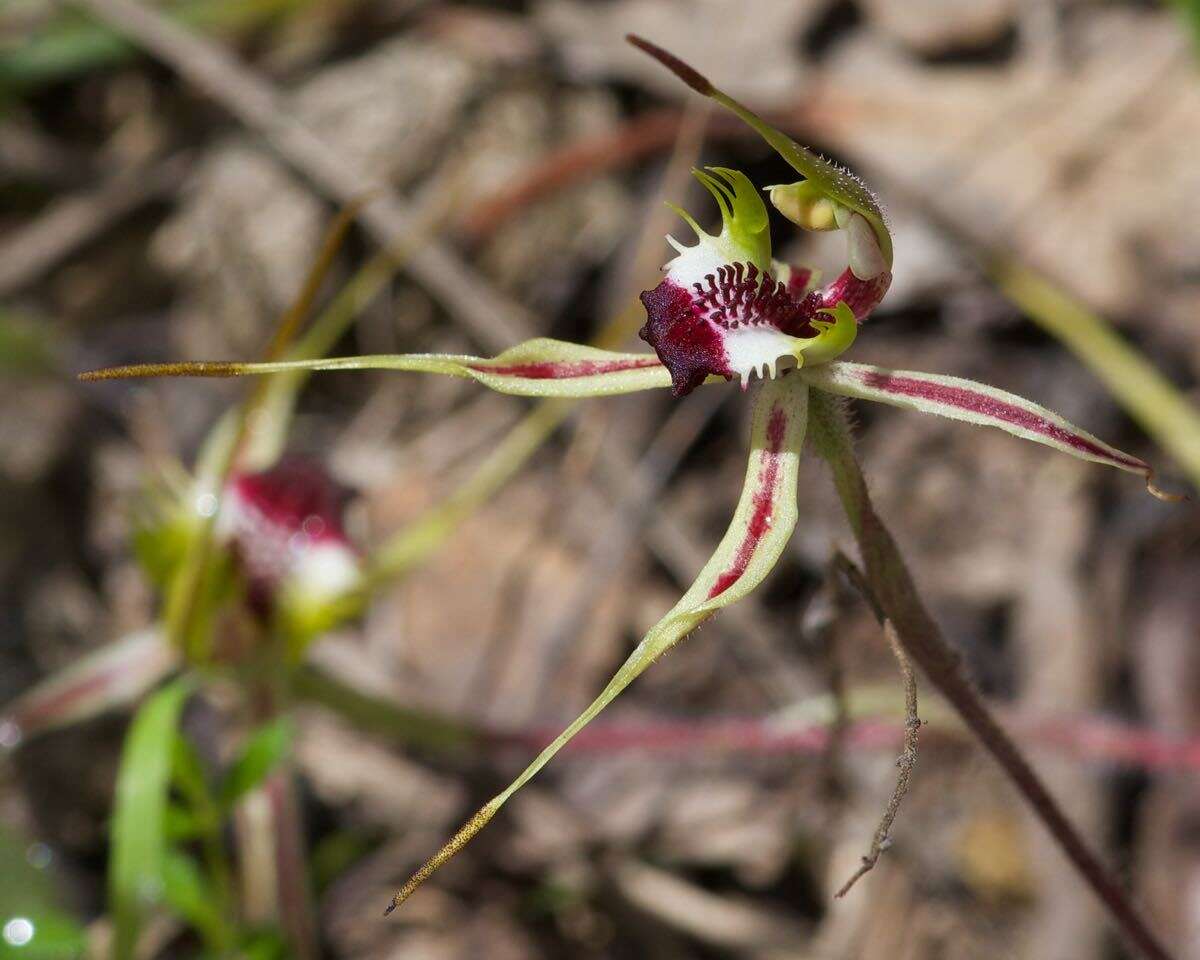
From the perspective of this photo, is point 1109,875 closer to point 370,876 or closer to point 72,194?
point 370,876

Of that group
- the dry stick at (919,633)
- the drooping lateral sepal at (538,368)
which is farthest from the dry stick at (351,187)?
the drooping lateral sepal at (538,368)

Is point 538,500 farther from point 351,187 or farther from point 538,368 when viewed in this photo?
point 538,368

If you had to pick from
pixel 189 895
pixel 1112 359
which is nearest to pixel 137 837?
pixel 189 895

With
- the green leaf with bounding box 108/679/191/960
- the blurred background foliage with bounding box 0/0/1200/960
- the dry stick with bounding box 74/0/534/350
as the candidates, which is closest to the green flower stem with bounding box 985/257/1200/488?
the blurred background foliage with bounding box 0/0/1200/960

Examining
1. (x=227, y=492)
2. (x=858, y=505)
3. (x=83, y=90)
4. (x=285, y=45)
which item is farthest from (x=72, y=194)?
(x=858, y=505)

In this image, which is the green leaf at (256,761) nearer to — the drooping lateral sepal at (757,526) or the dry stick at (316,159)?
the drooping lateral sepal at (757,526)
